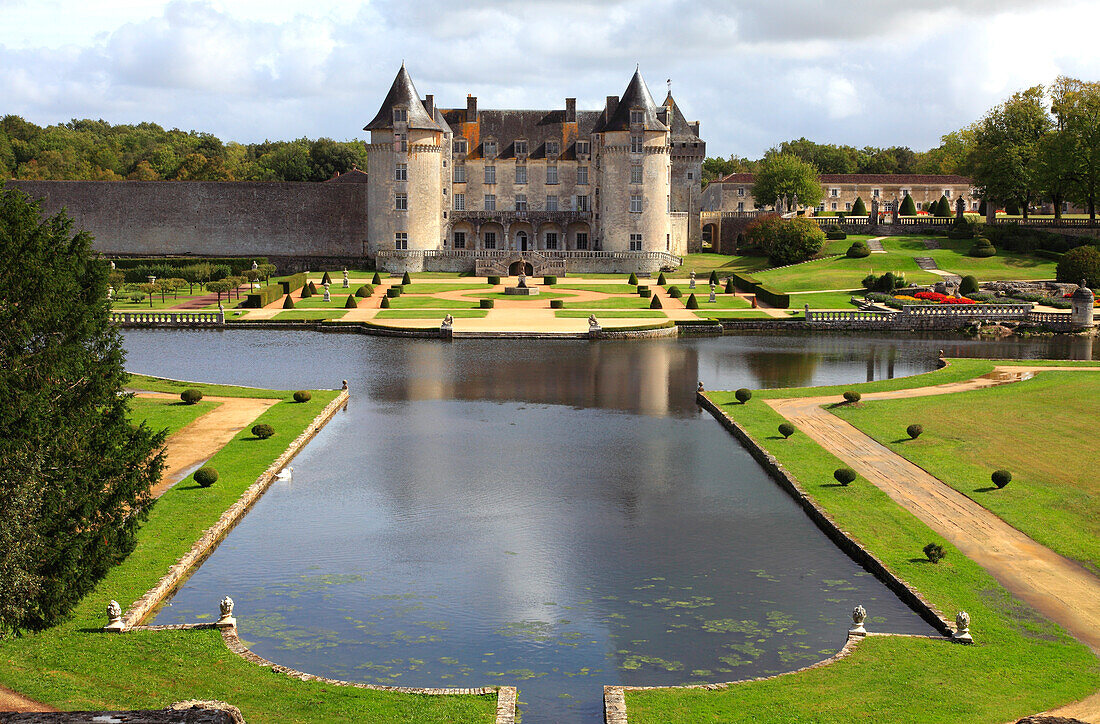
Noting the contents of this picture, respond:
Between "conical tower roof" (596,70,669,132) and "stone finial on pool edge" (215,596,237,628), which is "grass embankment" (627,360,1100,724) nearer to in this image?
"stone finial on pool edge" (215,596,237,628)

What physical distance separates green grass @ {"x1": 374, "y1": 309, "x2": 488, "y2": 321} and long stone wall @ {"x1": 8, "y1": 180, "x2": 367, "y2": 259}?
2948 cm

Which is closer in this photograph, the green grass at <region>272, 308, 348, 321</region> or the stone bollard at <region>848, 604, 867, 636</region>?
the stone bollard at <region>848, 604, 867, 636</region>

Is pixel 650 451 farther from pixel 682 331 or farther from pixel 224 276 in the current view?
pixel 224 276

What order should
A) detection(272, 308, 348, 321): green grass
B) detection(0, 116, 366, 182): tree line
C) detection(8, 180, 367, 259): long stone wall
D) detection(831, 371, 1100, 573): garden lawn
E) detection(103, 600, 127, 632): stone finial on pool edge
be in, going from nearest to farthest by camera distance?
detection(103, 600, 127, 632): stone finial on pool edge, detection(831, 371, 1100, 573): garden lawn, detection(272, 308, 348, 321): green grass, detection(8, 180, 367, 259): long stone wall, detection(0, 116, 366, 182): tree line

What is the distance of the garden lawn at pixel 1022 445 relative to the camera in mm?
22922

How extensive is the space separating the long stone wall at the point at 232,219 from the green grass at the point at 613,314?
33.0 m

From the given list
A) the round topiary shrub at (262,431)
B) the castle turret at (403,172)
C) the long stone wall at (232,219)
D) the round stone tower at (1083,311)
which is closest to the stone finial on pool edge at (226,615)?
the round topiary shrub at (262,431)

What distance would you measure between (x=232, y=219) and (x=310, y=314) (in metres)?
33.8

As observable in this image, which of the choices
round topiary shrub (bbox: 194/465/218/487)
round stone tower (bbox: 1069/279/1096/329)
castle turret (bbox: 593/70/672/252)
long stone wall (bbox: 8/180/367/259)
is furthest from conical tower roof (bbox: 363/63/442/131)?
round topiary shrub (bbox: 194/465/218/487)

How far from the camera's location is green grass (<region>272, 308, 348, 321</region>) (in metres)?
58.5

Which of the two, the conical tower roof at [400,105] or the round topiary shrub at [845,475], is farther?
the conical tower roof at [400,105]

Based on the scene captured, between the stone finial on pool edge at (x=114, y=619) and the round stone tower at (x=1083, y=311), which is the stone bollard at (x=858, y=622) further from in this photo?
the round stone tower at (x=1083, y=311)

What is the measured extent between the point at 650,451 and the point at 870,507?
7.17 meters

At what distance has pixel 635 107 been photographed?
273ft
